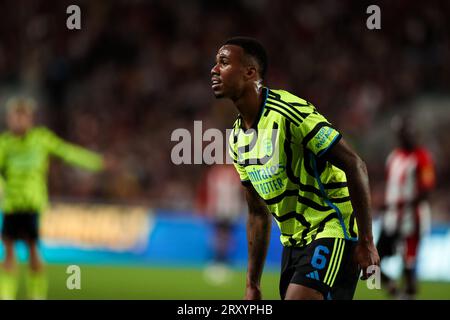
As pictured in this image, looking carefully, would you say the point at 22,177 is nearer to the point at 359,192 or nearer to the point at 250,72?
the point at 250,72

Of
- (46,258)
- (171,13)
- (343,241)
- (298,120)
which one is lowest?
(46,258)

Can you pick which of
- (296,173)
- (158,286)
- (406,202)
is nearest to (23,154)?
(158,286)

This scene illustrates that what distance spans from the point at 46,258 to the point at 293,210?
425 inches

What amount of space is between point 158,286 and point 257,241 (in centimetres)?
639

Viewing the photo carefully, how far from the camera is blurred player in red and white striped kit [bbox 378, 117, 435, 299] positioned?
35.5 feet

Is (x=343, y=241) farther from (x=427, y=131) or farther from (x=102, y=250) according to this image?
(x=427, y=131)

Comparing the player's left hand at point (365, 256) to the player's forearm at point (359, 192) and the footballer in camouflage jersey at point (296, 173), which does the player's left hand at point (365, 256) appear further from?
the footballer in camouflage jersey at point (296, 173)

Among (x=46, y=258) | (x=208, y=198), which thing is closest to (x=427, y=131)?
(x=208, y=198)

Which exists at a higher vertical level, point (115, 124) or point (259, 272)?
point (115, 124)

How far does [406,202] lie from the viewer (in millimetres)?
11070

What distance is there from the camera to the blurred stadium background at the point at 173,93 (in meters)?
15.6

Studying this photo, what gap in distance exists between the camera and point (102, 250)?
51.5 feet

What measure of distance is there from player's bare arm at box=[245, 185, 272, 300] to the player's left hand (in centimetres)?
89
